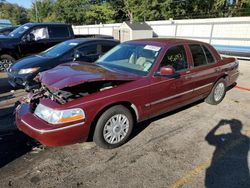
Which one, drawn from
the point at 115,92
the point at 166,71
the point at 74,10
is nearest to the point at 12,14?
the point at 74,10

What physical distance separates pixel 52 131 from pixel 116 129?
41.8 inches

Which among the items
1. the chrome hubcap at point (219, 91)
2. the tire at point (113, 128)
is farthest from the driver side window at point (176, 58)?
the chrome hubcap at point (219, 91)

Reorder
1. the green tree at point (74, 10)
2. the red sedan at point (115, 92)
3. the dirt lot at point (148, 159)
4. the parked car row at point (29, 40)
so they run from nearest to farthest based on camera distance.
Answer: the dirt lot at point (148, 159) < the red sedan at point (115, 92) < the parked car row at point (29, 40) < the green tree at point (74, 10)

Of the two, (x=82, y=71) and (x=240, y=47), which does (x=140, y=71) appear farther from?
(x=240, y=47)

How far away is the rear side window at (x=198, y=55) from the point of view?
5.44 m

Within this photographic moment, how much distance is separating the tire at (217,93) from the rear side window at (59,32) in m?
7.14

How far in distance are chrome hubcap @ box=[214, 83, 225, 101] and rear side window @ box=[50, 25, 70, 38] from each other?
23.6ft

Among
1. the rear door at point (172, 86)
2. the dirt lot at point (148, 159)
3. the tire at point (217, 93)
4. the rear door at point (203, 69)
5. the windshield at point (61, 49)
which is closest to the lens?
the dirt lot at point (148, 159)

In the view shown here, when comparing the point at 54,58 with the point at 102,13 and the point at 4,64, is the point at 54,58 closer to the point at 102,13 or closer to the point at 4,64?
the point at 4,64

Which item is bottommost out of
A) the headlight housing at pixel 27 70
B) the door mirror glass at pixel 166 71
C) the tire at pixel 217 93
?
the tire at pixel 217 93

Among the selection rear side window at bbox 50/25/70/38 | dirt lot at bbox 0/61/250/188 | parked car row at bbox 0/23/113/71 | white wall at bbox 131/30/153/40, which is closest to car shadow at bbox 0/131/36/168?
dirt lot at bbox 0/61/250/188

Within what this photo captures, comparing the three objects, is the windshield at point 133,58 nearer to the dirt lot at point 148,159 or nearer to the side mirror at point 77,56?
the dirt lot at point 148,159

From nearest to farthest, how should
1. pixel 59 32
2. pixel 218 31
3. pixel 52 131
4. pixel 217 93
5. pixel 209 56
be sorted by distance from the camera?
pixel 52 131 < pixel 209 56 < pixel 217 93 < pixel 59 32 < pixel 218 31

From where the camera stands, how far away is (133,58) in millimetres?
5012
